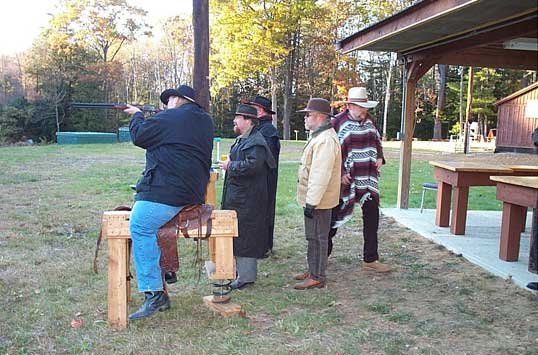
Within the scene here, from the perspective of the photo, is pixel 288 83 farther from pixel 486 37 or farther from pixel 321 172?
pixel 321 172

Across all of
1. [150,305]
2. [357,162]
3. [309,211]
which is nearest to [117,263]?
[150,305]

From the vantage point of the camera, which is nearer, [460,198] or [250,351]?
[250,351]

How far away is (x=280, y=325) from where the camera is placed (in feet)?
12.9

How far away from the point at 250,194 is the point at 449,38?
3.42 meters

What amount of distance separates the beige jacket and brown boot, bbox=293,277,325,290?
2.28 ft

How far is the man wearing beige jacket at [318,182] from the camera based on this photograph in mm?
4500

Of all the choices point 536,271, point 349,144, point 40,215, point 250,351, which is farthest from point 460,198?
point 40,215

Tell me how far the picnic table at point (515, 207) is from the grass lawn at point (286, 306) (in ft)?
1.41

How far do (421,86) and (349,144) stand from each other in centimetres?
3571

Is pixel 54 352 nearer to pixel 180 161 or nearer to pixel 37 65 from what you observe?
pixel 180 161

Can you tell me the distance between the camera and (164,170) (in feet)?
12.3

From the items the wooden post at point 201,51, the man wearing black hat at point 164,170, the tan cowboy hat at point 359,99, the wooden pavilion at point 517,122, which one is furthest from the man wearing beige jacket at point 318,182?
the wooden pavilion at point 517,122

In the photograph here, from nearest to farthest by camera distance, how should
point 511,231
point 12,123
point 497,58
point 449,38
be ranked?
point 511,231 < point 449,38 < point 497,58 < point 12,123

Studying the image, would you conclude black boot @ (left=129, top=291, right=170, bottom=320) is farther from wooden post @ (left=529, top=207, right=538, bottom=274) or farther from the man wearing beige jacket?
wooden post @ (left=529, top=207, right=538, bottom=274)
